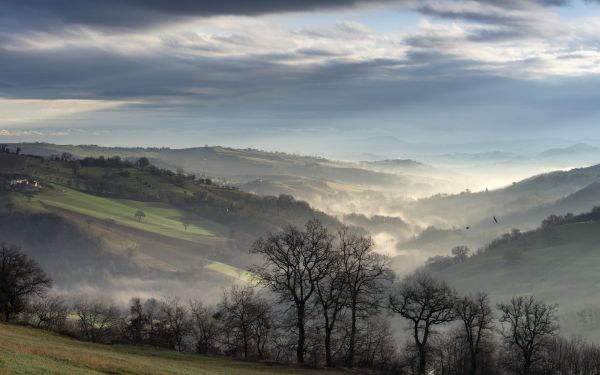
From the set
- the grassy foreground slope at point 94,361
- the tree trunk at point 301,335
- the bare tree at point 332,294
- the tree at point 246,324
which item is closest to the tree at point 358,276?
the bare tree at point 332,294

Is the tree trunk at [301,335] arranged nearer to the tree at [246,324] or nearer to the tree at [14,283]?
the tree at [246,324]

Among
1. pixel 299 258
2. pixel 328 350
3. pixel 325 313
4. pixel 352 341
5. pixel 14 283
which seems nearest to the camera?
pixel 299 258

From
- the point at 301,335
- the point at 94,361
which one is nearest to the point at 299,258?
the point at 301,335

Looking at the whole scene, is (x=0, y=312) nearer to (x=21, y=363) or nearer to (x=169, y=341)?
(x=169, y=341)

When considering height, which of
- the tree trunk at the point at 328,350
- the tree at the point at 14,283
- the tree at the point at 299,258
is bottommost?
the tree trunk at the point at 328,350

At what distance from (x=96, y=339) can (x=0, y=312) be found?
14618mm

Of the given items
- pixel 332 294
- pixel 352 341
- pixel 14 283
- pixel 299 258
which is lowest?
pixel 352 341

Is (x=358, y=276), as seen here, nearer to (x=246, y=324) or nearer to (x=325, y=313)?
(x=325, y=313)

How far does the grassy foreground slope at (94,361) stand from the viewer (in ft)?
127

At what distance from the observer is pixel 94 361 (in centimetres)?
4372

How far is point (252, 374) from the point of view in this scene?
51.9 m

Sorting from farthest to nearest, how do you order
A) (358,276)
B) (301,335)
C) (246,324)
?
(246,324)
(358,276)
(301,335)

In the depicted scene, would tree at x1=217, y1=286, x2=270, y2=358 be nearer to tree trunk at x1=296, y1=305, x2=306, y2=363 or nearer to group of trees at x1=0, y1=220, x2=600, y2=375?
group of trees at x1=0, y1=220, x2=600, y2=375

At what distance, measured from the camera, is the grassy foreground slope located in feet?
127
